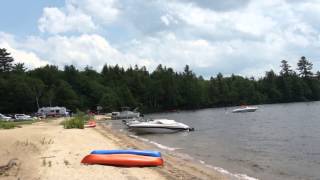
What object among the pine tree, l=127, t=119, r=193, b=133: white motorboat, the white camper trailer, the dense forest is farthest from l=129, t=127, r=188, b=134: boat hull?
the pine tree

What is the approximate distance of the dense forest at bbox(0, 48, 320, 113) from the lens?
14025 centimetres

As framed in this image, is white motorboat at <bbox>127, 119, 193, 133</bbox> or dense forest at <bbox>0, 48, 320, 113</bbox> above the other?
dense forest at <bbox>0, 48, 320, 113</bbox>

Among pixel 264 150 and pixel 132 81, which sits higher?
pixel 132 81

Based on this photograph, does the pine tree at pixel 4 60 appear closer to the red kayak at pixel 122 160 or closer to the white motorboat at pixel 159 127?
the white motorboat at pixel 159 127

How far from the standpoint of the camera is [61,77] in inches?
6609

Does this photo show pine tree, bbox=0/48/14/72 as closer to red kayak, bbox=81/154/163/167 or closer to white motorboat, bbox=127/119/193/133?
white motorboat, bbox=127/119/193/133

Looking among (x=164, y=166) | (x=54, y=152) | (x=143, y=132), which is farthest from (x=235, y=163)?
(x=143, y=132)

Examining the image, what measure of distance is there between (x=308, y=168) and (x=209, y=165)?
5069 mm

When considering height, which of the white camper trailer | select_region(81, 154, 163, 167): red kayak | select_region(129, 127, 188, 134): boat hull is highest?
the white camper trailer

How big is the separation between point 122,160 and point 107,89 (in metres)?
146

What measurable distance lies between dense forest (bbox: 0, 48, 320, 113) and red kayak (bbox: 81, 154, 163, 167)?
12146 cm

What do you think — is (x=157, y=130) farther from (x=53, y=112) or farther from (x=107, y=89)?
(x=107, y=89)

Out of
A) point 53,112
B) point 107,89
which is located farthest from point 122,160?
point 107,89

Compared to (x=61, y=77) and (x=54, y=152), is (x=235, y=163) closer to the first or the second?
(x=54, y=152)
